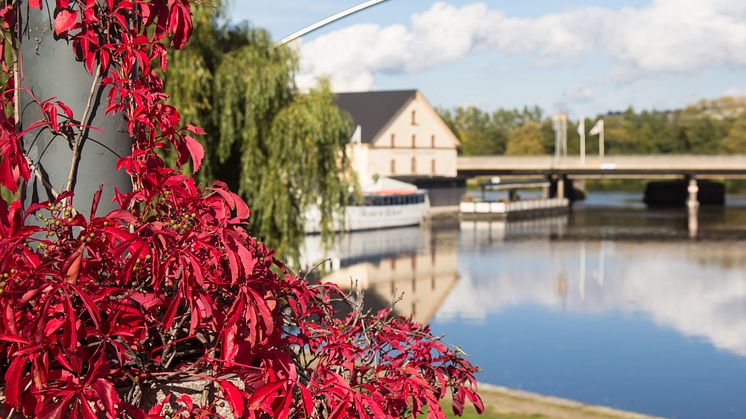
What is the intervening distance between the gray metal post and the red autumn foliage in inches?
2.3

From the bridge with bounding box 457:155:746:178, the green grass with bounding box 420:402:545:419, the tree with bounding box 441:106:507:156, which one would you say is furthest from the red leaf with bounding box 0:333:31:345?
the tree with bounding box 441:106:507:156

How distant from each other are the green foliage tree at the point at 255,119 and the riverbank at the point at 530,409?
22.1ft

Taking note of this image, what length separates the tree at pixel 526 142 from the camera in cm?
12375

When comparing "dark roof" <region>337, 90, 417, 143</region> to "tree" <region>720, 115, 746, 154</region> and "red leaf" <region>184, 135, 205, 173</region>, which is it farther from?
"tree" <region>720, 115, 746, 154</region>

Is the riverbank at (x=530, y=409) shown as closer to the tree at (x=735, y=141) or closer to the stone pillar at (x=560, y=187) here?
the stone pillar at (x=560, y=187)

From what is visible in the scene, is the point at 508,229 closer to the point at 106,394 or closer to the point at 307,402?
the point at 307,402

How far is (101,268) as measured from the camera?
8.07 ft

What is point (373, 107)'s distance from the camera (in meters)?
68.9

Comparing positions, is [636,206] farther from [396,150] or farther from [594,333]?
[594,333]

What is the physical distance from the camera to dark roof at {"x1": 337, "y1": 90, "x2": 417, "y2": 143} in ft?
216

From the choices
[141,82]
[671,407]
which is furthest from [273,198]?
[141,82]

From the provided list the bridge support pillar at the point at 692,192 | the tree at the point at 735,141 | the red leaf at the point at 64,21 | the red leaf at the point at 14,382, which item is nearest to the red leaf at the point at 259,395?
the red leaf at the point at 14,382

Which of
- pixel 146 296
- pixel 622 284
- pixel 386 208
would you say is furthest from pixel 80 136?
pixel 386 208

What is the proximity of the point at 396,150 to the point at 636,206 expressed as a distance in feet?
101
